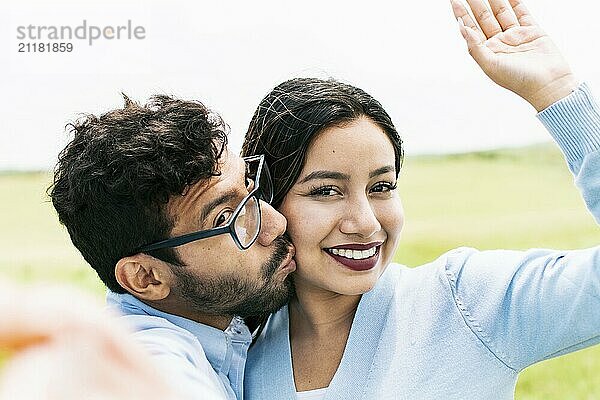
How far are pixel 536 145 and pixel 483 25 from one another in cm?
177

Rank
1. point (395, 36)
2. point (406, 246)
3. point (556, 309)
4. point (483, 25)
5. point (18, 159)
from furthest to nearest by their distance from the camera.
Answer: point (406, 246) < point (395, 36) < point (18, 159) < point (483, 25) < point (556, 309)

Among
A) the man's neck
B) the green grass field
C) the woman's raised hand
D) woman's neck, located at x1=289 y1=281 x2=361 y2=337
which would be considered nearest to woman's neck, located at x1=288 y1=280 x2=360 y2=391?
woman's neck, located at x1=289 y1=281 x2=361 y2=337

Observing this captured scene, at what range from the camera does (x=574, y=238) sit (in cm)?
252

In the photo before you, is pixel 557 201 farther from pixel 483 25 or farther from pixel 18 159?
pixel 483 25

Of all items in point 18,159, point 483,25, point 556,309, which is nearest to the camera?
point 556,309

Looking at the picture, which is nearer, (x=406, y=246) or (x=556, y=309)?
(x=556, y=309)

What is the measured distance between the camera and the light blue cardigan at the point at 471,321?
2.44 ft

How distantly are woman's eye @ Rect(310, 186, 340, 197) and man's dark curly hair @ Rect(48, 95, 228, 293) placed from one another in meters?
0.11

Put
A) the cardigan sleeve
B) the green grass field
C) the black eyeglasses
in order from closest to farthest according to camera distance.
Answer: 1. the cardigan sleeve
2. the black eyeglasses
3. the green grass field

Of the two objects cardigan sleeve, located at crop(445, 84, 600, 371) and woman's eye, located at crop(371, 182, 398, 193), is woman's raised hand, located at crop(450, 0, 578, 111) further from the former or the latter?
woman's eye, located at crop(371, 182, 398, 193)

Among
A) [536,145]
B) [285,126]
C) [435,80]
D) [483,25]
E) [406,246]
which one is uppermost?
[483,25]

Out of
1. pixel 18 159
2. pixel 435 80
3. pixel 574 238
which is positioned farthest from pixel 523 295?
pixel 574 238

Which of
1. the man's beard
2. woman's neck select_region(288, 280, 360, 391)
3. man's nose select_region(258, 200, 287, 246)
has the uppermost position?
man's nose select_region(258, 200, 287, 246)

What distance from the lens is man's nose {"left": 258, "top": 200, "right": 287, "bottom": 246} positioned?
86 centimetres
